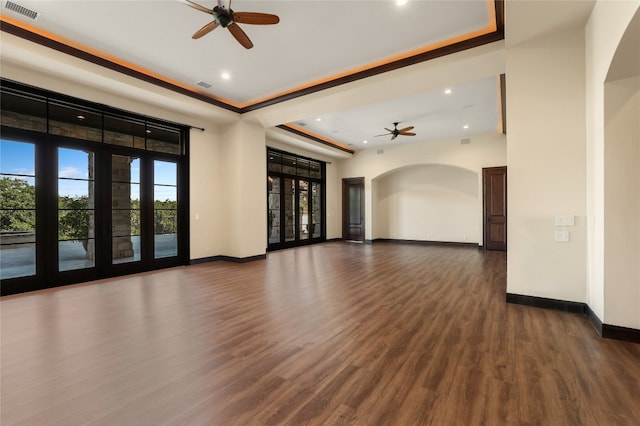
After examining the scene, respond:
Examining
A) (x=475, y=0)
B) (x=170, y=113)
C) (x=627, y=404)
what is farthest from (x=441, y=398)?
(x=170, y=113)

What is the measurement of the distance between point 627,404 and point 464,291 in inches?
106

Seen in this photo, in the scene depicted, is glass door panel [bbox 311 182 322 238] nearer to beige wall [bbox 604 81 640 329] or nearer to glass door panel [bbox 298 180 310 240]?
glass door panel [bbox 298 180 310 240]

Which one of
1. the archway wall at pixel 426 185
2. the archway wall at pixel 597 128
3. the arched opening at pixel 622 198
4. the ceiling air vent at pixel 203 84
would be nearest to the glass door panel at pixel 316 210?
the archway wall at pixel 426 185

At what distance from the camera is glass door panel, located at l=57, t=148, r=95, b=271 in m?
5.07

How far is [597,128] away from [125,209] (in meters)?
7.45

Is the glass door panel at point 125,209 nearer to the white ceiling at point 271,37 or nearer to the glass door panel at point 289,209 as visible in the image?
the white ceiling at point 271,37

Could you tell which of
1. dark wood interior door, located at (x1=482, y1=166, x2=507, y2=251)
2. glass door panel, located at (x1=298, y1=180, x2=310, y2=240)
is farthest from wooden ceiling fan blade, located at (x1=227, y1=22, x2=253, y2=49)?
dark wood interior door, located at (x1=482, y1=166, x2=507, y2=251)

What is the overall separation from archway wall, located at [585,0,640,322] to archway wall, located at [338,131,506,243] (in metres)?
6.05

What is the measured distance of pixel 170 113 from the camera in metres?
6.41

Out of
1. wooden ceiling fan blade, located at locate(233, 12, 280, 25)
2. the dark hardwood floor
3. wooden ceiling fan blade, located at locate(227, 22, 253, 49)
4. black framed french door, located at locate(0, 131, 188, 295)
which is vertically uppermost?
wooden ceiling fan blade, located at locate(233, 12, 280, 25)

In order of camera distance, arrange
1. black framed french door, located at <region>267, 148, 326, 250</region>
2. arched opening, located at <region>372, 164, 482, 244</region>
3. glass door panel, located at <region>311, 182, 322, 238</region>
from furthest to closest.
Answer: glass door panel, located at <region>311, 182, 322, 238</region> → arched opening, located at <region>372, 164, 482, 244</region> → black framed french door, located at <region>267, 148, 326, 250</region>

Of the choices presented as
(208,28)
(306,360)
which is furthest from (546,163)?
(208,28)

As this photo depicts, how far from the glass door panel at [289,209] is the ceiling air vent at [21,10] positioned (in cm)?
680

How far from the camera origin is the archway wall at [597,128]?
8.82ft
